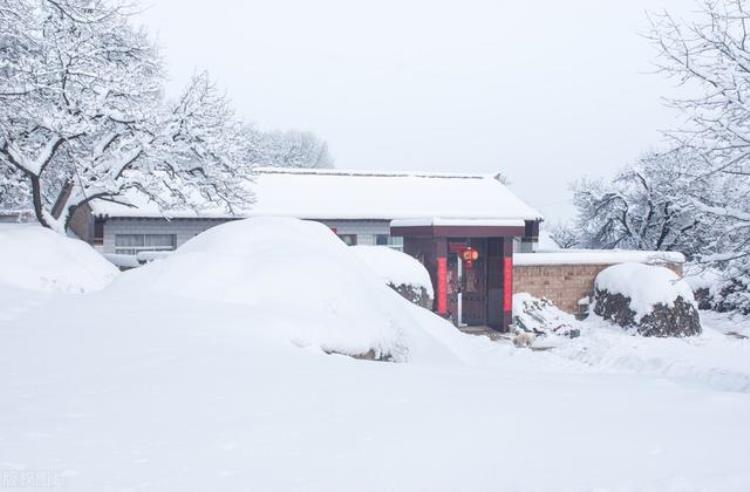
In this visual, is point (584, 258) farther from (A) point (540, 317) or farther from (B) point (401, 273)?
(B) point (401, 273)

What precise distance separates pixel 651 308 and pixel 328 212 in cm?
1137

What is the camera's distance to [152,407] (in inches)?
165

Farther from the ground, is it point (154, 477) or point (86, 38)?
point (86, 38)

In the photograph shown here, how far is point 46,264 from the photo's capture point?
36.6 ft

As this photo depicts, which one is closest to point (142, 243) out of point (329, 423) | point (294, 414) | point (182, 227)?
point (182, 227)

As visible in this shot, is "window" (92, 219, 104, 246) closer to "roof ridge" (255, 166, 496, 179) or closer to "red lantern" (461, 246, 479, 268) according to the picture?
"roof ridge" (255, 166, 496, 179)

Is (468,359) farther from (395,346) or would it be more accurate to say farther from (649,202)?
(649,202)

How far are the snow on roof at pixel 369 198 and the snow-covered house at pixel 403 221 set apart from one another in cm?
4

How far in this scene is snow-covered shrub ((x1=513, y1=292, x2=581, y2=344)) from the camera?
1800 cm

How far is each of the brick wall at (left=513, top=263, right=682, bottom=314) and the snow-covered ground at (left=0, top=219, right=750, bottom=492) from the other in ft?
41.4

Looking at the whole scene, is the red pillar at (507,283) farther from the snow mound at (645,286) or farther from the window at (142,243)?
the window at (142,243)

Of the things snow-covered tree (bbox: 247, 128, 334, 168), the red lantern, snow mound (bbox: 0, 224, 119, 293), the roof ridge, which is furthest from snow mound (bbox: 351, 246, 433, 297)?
snow-covered tree (bbox: 247, 128, 334, 168)

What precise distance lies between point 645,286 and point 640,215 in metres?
14.5

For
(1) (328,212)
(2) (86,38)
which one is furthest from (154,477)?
(1) (328,212)
